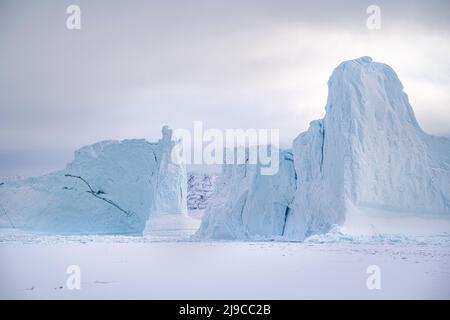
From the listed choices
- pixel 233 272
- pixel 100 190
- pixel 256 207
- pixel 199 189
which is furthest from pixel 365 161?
pixel 199 189

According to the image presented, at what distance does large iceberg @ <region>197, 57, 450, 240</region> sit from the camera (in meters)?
19.3

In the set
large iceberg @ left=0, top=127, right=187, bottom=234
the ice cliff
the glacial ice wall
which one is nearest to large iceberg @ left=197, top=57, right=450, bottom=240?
the glacial ice wall

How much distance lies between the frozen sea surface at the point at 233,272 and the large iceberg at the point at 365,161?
3833 mm

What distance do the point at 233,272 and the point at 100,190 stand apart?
20.5 meters

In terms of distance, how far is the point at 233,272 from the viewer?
35.8 feet

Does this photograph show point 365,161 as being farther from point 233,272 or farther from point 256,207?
point 233,272

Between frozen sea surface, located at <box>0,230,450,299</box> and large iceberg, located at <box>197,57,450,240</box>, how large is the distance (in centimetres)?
383

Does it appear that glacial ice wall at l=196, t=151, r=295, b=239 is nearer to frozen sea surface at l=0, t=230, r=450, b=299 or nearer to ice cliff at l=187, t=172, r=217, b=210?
frozen sea surface at l=0, t=230, r=450, b=299

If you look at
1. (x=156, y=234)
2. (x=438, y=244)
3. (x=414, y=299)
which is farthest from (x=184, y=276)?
(x=156, y=234)

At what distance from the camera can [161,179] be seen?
29406mm

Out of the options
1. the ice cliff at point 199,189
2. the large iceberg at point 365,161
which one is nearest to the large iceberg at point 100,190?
the large iceberg at point 365,161

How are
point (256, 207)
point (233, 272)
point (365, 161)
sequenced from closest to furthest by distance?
1. point (233, 272)
2. point (365, 161)
3. point (256, 207)
